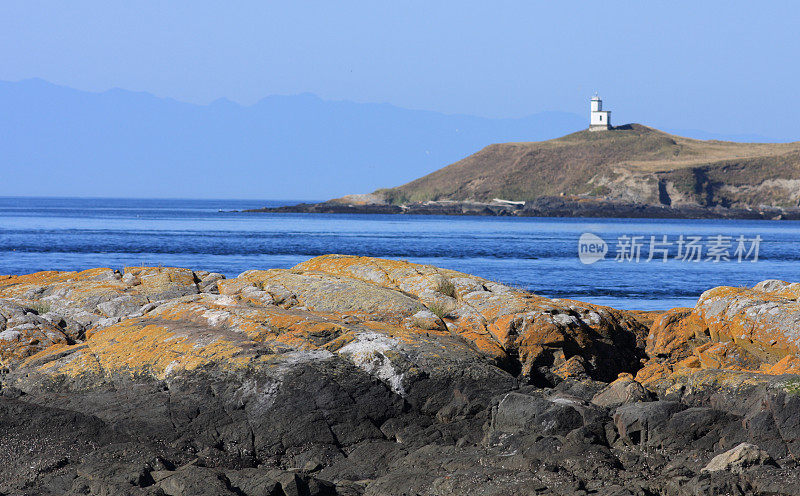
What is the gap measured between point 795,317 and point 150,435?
32.2ft

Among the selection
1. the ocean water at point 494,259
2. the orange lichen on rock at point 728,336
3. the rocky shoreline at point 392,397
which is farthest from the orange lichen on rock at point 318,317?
the ocean water at point 494,259

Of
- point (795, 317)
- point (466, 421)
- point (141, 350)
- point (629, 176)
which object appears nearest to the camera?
point (466, 421)

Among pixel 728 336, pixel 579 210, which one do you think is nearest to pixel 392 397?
pixel 728 336

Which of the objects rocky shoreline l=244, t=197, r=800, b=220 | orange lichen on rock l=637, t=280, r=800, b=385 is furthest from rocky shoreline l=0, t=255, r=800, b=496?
rocky shoreline l=244, t=197, r=800, b=220

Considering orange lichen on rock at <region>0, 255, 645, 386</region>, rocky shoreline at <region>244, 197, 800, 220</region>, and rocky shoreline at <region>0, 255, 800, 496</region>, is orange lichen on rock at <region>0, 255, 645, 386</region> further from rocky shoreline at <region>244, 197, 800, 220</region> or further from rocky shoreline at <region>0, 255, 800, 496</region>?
rocky shoreline at <region>244, 197, 800, 220</region>

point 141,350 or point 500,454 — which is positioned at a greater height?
point 141,350

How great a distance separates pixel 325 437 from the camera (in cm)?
998

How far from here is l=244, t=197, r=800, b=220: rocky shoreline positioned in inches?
6186

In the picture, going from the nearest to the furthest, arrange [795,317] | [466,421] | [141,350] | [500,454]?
[500,454]
[466,421]
[141,350]
[795,317]

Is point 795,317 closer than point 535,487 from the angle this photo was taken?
No

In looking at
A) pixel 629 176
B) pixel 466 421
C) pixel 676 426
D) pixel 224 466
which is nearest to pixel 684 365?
pixel 676 426

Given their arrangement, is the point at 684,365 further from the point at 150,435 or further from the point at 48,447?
the point at 48,447

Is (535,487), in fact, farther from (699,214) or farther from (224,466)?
(699,214)

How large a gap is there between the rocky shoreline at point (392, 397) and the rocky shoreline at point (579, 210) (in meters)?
148
